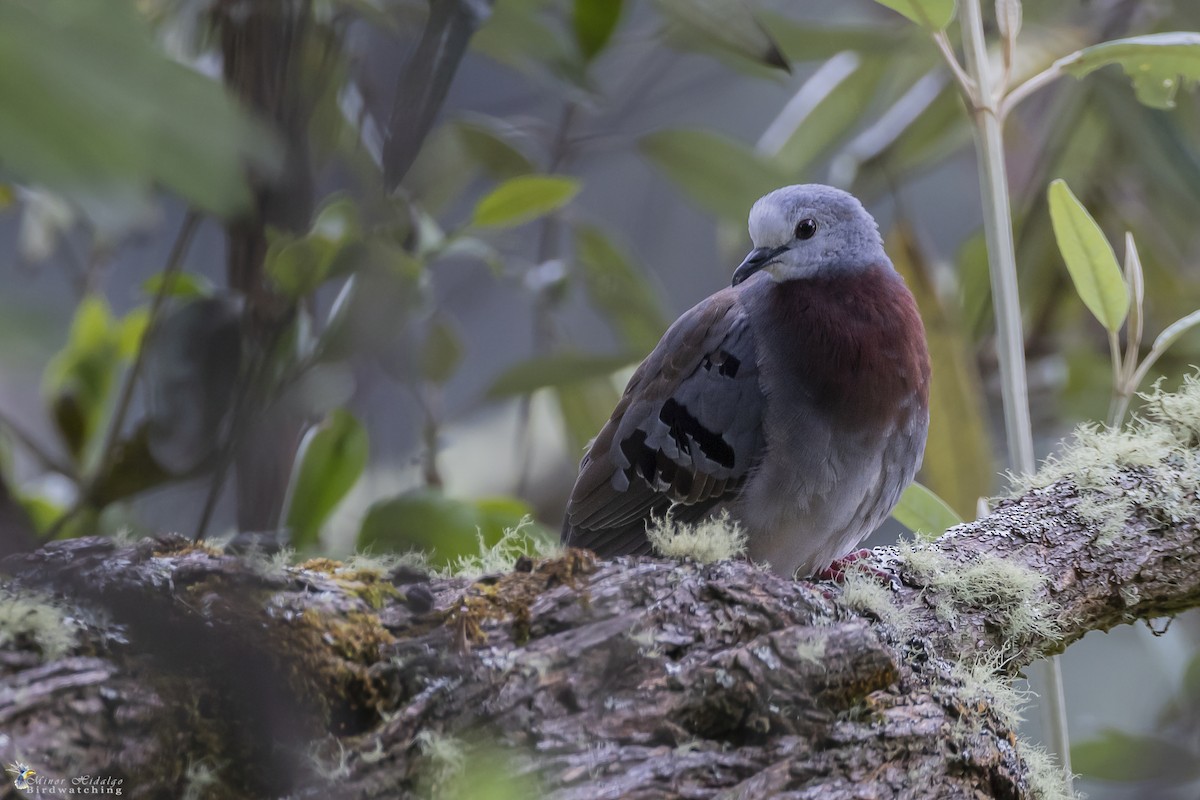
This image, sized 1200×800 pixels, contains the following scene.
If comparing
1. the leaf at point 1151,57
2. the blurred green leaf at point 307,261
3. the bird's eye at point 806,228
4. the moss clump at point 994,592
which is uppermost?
the leaf at point 1151,57

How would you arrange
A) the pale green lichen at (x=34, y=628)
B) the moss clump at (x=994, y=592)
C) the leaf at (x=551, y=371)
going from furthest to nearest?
1. the leaf at (x=551, y=371)
2. the moss clump at (x=994, y=592)
3. the pale green lichen at (x=34, y=628)

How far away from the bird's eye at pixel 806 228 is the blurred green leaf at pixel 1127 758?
1116 millimetres

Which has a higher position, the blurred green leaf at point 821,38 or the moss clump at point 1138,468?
the blurred green leaf at point 821,38

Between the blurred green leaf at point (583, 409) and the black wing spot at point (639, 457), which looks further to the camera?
the blurred green leaf at point (583, 409)

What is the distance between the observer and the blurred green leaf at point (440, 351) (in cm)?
182

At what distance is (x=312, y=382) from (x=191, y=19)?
82 cm

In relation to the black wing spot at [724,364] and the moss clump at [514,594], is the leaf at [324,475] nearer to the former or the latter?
the black wing spot at [724,364]

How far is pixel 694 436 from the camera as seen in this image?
1.43 meters

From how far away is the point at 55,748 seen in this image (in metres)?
0.66

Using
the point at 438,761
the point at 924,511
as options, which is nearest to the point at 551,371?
the point at 924,511

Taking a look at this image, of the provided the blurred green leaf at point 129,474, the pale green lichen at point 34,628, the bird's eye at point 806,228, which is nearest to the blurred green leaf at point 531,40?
the bird's eye at point 806,228

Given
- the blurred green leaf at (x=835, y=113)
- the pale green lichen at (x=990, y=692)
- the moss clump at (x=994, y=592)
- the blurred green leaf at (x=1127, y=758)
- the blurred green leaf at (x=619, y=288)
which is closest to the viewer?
the pale green lichen at (x=990, y=692)

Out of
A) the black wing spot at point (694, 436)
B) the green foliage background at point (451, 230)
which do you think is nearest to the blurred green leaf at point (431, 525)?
the green foliage background at point (451, 230)

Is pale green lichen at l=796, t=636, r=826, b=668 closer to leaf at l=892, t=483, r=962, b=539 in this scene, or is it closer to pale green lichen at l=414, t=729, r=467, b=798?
pale green lichen at l=414, t=729, r=467, b=798
